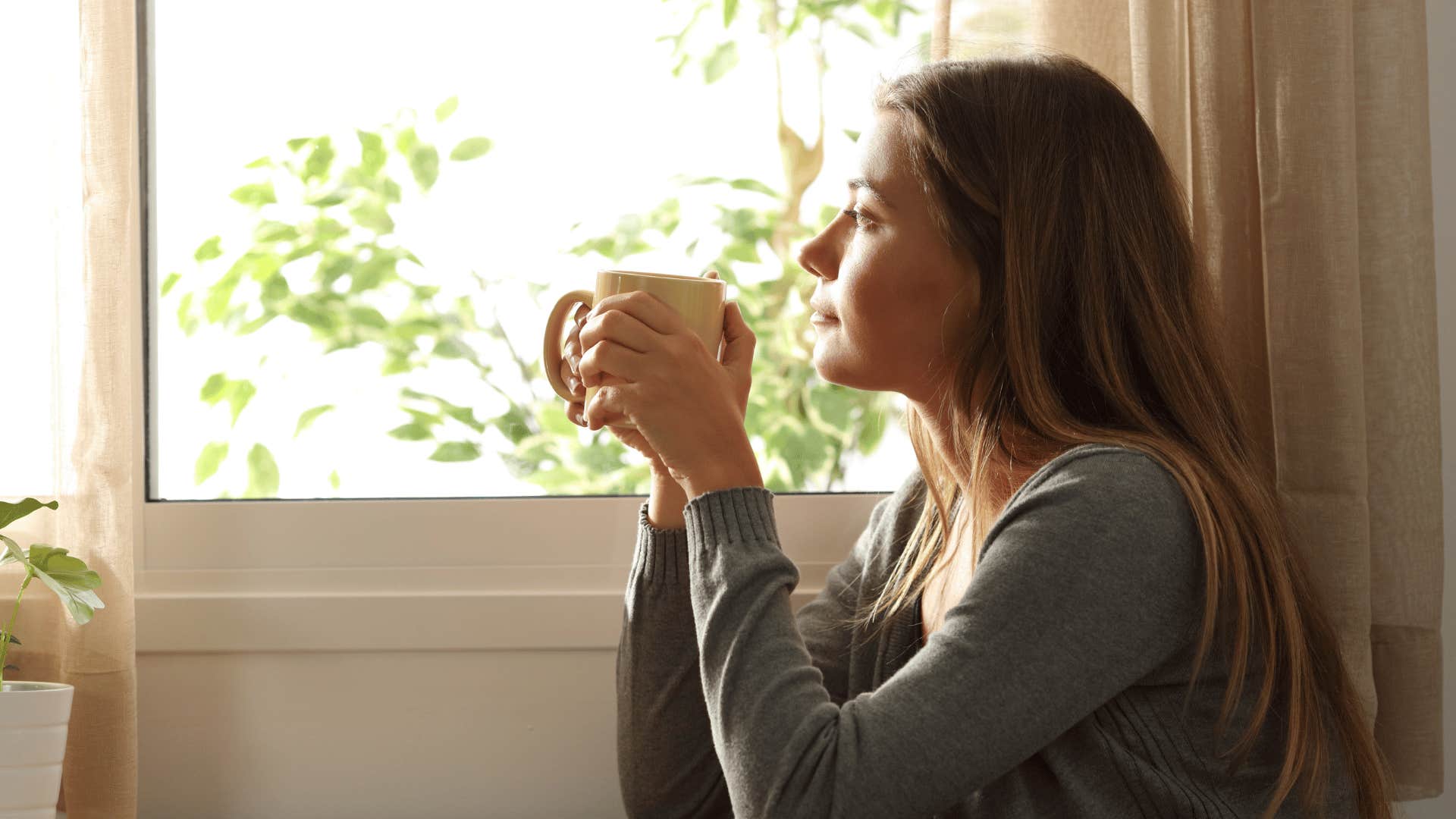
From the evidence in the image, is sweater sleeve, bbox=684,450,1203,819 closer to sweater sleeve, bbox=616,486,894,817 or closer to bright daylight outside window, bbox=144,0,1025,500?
sweater sleeve, bbox=616,486,894,817

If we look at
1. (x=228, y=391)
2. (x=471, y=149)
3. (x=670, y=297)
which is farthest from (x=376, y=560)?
(x=670, y=297)

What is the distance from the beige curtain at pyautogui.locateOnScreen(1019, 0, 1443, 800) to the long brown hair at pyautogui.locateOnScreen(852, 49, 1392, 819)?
105 millimetres

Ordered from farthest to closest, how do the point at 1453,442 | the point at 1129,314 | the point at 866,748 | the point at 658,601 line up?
1. the point at 1453,442
2. the point at 658,601
3. the point at 1129,314
4. the point at 866,748

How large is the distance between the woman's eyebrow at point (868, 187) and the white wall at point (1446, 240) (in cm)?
69

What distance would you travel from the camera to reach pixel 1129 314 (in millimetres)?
914

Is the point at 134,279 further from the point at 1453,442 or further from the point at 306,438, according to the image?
the point at 1453,442

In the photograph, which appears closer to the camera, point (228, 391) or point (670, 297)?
point (670, 297)

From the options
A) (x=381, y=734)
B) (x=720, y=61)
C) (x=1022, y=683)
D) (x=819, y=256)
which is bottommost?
(x=381, y=734)

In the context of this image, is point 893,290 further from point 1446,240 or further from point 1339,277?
point 1446,240

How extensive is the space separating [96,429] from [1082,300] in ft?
2.92

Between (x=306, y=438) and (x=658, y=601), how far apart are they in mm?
531

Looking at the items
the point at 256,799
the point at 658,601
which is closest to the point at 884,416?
the point at 658,601

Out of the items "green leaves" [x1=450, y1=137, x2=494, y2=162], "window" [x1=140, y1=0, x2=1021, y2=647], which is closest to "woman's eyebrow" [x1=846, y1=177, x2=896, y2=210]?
"window" [x1=140, y1=0, x2=1021, y2=647]

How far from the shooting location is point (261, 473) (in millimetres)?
1349
